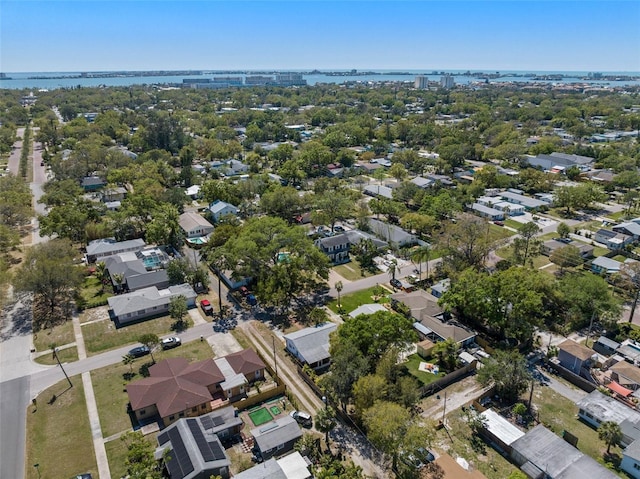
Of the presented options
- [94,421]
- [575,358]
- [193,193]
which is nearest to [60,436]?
[94,421]

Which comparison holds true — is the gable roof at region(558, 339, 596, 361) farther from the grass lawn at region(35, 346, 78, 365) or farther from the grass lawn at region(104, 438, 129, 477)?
the grass lawn at region(35, 346, 78, 365)

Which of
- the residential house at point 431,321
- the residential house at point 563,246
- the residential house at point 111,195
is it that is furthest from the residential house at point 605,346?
the residential house at point 111,195

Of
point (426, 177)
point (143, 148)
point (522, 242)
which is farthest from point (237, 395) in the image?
point (143, 148)

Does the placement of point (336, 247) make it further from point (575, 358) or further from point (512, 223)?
point (512, 223)

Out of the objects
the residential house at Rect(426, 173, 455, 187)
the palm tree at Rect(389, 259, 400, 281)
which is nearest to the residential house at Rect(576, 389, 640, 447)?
the palm tree at Rect(389, 259, 400, 281)

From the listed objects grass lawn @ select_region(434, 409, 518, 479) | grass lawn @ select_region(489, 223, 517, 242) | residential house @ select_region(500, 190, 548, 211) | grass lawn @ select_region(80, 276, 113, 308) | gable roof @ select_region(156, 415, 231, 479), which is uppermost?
residential house @ select_region(500, 190, 548, 211)

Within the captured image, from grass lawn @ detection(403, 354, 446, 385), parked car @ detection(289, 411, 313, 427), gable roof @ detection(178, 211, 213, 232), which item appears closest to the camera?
parked car @ detection(289, 411, 313, 427)

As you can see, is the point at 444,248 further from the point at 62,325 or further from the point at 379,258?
the point at 62,325
